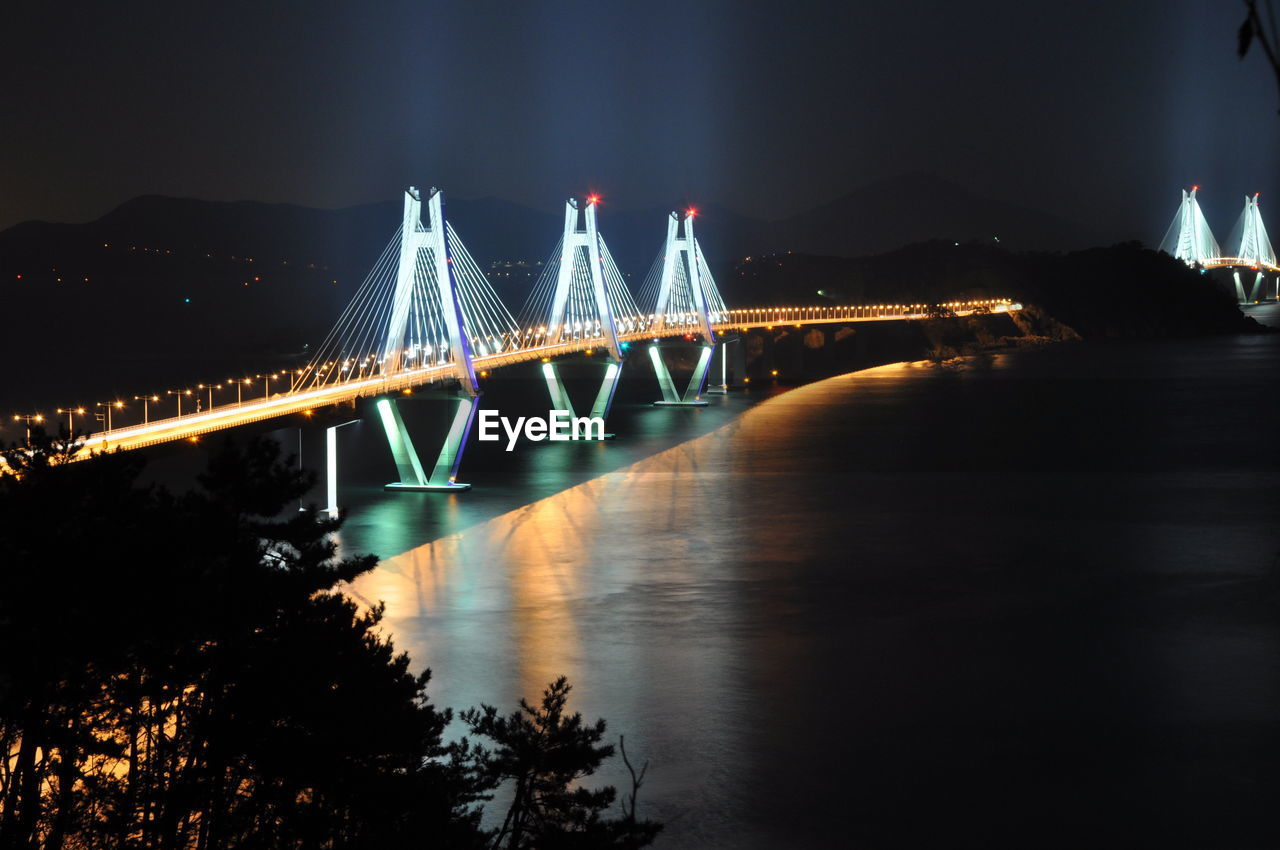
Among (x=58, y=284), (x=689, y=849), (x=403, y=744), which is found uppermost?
(x=58, y=284)

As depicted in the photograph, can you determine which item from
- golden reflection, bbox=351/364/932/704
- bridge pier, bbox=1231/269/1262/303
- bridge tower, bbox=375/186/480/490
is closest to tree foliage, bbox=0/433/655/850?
golden reflection, bbox=351/364/932/704

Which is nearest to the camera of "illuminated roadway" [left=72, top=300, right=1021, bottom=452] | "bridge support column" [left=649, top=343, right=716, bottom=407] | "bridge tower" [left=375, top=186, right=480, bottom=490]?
"illuminated roadway" [left=72, top=300, right=1021, bottom=452]

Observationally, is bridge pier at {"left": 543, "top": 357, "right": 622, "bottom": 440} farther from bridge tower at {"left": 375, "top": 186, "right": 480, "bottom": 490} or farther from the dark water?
bridge tower at {"left": 375, "top": 186, "right": 480, "bottom": 490}

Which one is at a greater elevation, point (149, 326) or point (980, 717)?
point (149, 326)

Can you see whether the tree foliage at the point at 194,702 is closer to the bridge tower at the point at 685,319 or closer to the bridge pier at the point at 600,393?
the bridge pier at the point at 600,393

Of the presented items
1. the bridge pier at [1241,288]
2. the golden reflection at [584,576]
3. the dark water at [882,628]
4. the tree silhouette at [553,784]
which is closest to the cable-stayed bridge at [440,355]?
the dark water at [882,628]

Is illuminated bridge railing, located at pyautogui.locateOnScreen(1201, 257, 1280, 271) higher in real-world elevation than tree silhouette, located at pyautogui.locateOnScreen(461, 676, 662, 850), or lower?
higher

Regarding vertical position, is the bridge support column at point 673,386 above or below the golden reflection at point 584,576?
above

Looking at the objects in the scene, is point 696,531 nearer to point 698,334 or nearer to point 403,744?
point 403,744

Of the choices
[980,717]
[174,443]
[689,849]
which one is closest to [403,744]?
[689,849]
